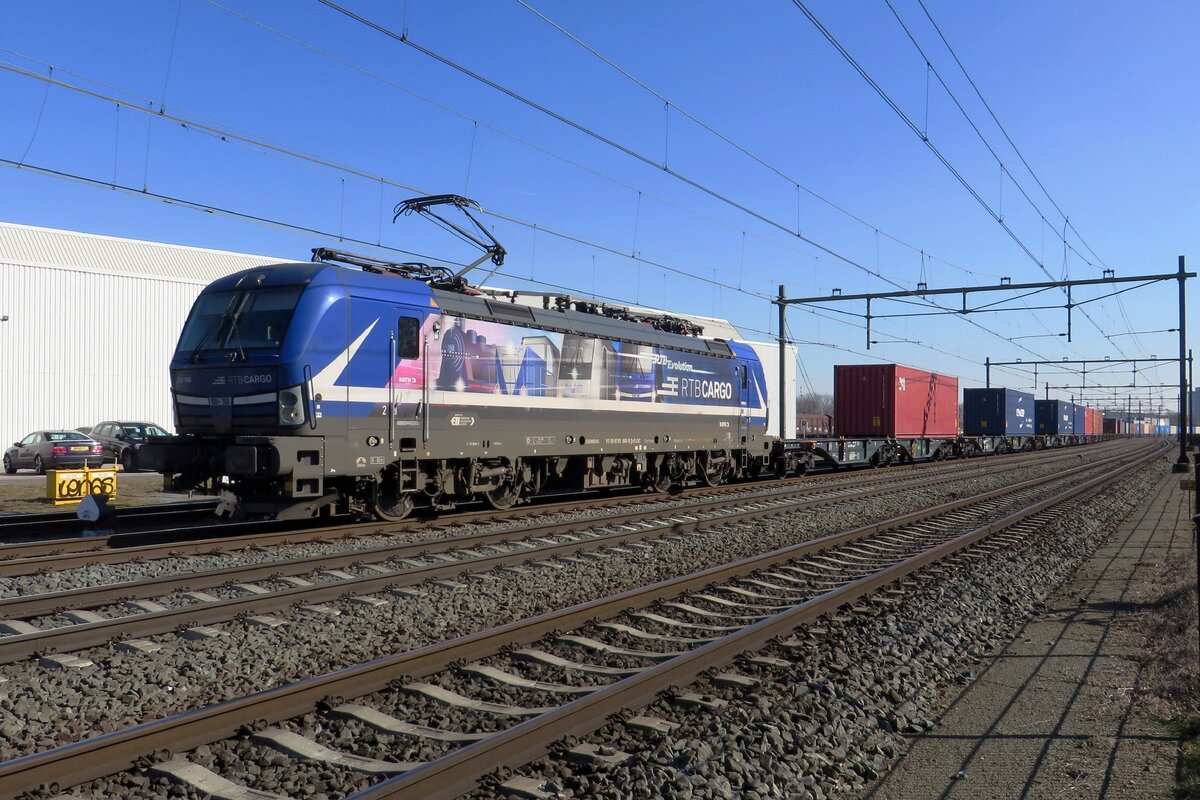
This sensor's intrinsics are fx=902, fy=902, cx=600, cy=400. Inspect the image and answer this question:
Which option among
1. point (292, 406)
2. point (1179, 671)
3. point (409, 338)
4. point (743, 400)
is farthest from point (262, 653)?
point (743, 400)

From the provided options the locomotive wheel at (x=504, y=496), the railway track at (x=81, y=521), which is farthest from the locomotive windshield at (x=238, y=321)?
the locomotive wheel at (x=504, y=496)

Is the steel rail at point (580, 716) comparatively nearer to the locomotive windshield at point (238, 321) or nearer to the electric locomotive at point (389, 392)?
the electric locomotive at point (389, 392)

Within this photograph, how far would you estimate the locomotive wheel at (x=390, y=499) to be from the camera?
12625mm

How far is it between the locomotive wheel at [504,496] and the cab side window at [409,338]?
3403mm

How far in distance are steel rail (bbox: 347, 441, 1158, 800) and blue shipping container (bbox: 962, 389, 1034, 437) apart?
41.1 metres

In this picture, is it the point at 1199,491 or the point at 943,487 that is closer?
the point at 1199,491

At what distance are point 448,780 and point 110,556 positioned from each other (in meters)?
7.34

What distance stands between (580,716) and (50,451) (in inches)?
1002

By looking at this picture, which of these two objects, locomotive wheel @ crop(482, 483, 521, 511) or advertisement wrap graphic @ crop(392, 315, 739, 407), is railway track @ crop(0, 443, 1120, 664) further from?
advertisement wrap graphic @ crop(392, 315, 739, 407)

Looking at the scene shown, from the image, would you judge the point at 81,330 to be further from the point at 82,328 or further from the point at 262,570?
the point at 262,570

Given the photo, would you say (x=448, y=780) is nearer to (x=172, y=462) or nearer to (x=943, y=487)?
(x=172, y=462)

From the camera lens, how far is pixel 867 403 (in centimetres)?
3253

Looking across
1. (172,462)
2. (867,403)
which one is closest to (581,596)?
(172,462)

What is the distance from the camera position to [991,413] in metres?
46.2
